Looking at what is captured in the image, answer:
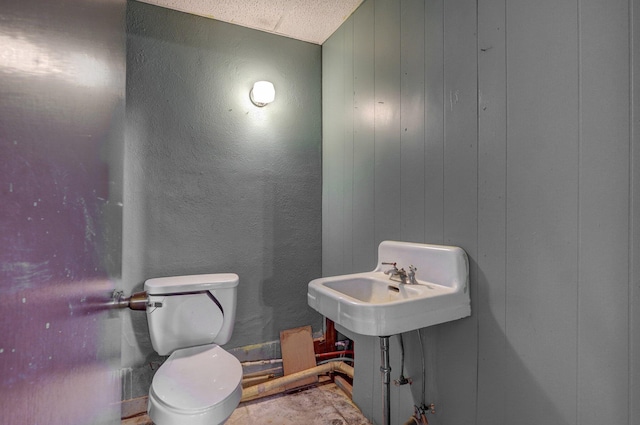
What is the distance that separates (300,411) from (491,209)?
1.59 metres

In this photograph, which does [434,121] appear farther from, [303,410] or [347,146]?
[303,410]

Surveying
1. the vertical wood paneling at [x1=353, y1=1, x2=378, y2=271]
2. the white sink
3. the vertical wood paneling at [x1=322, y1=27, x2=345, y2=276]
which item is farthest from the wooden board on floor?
the white sink

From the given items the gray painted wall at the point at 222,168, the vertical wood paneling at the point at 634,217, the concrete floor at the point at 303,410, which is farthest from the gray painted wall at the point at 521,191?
the gray painted wall at the point at 222,168

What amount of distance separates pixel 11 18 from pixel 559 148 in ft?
3.88

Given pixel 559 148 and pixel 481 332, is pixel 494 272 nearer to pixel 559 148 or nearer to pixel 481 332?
pixel 481 332

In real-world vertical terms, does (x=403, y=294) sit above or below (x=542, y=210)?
below

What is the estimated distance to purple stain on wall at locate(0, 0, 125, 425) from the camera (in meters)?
0.20

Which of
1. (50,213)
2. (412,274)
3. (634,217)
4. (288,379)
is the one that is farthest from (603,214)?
(288,379)

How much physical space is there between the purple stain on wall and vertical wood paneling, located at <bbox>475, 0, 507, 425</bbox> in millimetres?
1164

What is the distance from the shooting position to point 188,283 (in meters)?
1.68

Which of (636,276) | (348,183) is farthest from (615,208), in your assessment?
(348,183)

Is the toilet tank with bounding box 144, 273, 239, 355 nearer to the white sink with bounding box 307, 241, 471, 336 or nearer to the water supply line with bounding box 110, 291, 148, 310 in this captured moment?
the white sink with bounding box 307, 241, 471, 336

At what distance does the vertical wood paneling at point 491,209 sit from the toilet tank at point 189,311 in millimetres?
1323

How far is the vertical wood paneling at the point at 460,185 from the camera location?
1.16m
